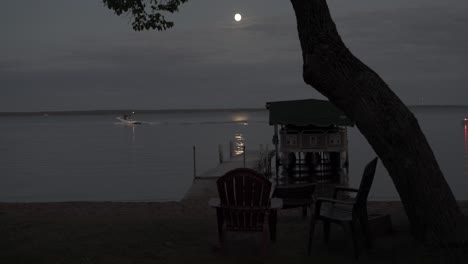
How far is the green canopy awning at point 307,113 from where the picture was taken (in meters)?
18.6

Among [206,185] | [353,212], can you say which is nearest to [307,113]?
[206,185]

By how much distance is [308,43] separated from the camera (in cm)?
686

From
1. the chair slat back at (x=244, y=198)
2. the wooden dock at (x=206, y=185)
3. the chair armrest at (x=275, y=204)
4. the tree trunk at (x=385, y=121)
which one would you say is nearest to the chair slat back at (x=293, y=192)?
the chair armrest at (x=275, y=204)

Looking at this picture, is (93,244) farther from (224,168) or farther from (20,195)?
(20,195)

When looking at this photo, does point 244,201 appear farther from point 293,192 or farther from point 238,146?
point 238,146

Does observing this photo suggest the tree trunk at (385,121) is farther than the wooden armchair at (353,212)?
Yes

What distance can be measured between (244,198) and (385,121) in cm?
189

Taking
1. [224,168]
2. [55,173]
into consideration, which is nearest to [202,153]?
[55,173]

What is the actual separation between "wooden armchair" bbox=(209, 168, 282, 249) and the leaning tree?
54.1 inches

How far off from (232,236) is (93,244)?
6.26ft

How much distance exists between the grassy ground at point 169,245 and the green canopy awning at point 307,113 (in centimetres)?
988

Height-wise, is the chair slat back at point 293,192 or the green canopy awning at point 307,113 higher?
the green canopy awning at point 307,113

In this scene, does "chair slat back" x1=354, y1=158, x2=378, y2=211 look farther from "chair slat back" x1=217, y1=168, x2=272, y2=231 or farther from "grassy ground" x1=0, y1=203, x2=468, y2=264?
"chair slat back" x1=217, y1=168, x2=272, y2=231

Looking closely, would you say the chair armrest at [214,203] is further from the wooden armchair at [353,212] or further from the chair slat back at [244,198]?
the wooden armchair at [353,212]
